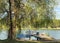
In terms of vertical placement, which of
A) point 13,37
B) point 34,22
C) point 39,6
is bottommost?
point 13,37

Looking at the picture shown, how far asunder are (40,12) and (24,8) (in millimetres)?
1200

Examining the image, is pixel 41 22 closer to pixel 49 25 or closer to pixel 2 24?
pixel 49 25

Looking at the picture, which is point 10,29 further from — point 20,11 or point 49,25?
point 49,25

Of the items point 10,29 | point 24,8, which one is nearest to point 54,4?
point 24,8

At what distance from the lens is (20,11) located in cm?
1662

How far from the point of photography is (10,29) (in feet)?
55.8

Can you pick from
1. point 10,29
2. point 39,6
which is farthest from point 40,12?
point 10,29

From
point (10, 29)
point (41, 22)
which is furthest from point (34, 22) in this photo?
point (10, 29)

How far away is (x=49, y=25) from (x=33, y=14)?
1656 millimetres

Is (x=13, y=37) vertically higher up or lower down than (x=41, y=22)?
lower down

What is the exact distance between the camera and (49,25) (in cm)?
1753

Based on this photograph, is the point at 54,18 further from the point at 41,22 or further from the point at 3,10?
the point at 3,10

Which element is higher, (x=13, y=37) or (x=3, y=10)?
Result: (x=3, y=10)

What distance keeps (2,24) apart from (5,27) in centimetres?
32
